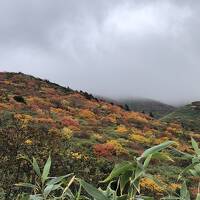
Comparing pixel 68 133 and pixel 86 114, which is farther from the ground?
pixel 86 114


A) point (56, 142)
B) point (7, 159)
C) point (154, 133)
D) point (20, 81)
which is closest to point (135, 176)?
point (7, 159)

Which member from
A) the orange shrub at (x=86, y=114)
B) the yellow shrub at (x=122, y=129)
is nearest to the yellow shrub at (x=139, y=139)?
the yellow shrub at (x=122, y=129)

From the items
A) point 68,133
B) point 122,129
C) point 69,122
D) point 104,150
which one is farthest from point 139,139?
point 104,150

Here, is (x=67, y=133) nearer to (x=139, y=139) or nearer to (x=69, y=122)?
(x=69, y=122)

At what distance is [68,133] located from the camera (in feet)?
111

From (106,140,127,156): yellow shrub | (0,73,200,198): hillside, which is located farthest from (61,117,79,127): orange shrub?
(106,140,127,156): yellow shrub

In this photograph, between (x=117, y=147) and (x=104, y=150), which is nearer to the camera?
(x=104, y=150)

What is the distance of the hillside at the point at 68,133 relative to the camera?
21.9m

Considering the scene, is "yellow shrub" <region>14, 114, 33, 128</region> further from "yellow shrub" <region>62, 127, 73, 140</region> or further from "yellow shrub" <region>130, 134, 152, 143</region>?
"yellow shrub" <region>130, 134, 152, 143</region>

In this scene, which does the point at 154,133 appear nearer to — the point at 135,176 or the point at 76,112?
the point at 76,112

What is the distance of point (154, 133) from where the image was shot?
45719 millimetres

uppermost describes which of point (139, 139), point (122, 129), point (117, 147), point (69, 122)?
point (122, 129)

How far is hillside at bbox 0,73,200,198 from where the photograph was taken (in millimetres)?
21922

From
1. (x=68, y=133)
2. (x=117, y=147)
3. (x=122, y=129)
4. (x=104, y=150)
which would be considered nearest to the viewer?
(x=104, y=150)
